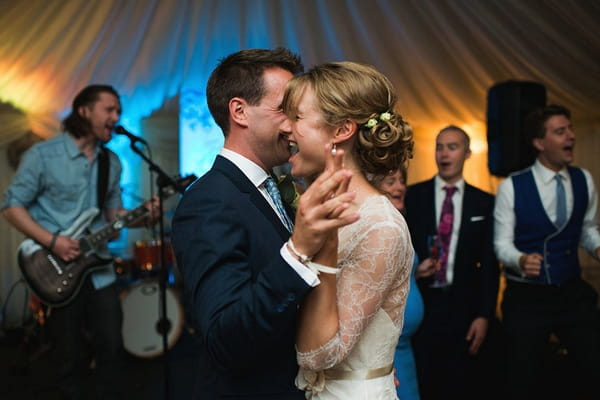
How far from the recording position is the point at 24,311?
240 inches

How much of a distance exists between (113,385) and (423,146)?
530 centimetres

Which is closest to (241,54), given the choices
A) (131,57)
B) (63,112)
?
(131,57)

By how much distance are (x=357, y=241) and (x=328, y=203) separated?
0.29 m

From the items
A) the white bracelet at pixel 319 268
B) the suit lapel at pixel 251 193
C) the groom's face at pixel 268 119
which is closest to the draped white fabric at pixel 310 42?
the groom's face at pixel 268 119

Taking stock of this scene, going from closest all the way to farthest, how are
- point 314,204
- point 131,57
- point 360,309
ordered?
1. point 314,204
2. point 360,309
3. point 131,57

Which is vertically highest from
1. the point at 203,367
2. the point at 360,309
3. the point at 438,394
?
the point at 360,309

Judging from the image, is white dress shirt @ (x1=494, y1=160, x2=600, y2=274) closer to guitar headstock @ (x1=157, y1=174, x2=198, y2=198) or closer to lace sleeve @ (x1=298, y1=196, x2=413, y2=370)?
guitar headstock @ (x1=157, y1=174, x2=198, y2=198)

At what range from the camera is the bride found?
45.7 inches

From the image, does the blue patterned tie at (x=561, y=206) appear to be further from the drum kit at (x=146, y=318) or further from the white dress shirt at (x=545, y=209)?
the drum kit at (x=146, y=318)

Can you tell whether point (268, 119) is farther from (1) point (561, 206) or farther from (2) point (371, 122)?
(1) point (561, 206)

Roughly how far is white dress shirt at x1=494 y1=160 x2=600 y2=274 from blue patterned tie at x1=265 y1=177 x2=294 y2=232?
76.4 inches

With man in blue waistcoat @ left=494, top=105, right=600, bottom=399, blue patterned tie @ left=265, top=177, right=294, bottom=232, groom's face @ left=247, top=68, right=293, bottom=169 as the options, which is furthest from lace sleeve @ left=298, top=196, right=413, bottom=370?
man in blue waistcoat @ left=494, top=105, right=600, bottom=399

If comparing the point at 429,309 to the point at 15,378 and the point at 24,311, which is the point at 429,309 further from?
the point at 24,311

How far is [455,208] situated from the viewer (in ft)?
11.1
